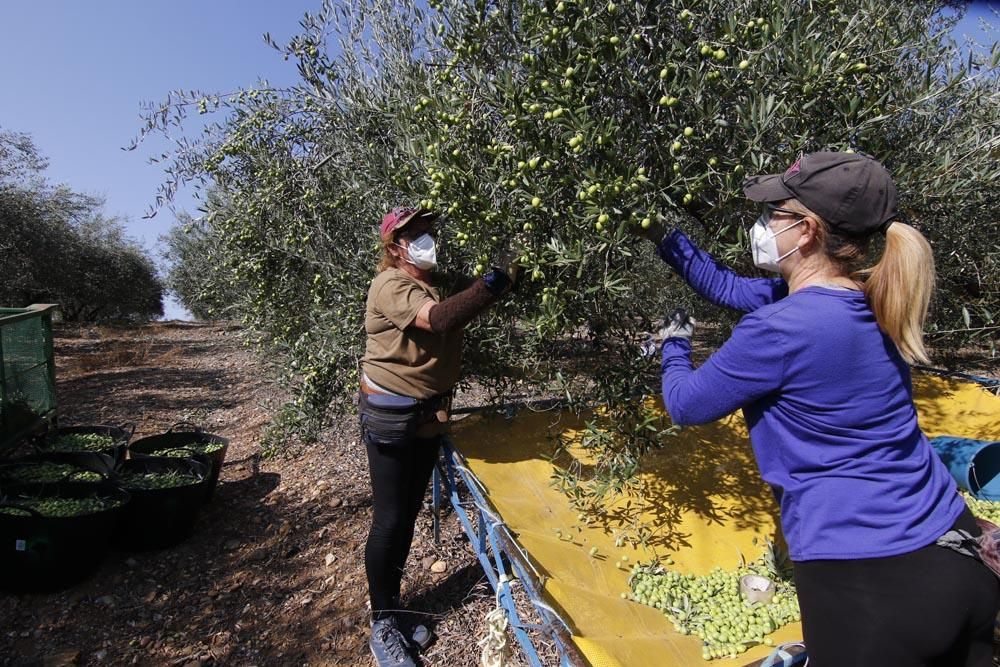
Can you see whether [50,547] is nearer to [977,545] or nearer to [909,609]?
[909,609]

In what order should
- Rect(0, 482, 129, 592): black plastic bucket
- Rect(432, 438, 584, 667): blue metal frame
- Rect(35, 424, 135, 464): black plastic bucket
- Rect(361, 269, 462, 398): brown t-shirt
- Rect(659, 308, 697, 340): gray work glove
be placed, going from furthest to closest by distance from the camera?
Rect(35, 424, 135, 464): black plastic bucket → Rect(0, 482, 129, 592): black plastic bucket → Rect(361, 269, 462, 398): brown t-shirt → Rect(432, 438, 584, 667): blue metal frame → Rect(659, 308, 697, 340): gray work glove

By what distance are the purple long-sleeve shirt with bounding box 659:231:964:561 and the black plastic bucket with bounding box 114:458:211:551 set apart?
4099 millimetres

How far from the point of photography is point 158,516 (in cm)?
443

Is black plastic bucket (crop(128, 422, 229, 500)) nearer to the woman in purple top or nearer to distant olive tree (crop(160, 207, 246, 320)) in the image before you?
distant olive tree (crop(160, 207, 246, 320))

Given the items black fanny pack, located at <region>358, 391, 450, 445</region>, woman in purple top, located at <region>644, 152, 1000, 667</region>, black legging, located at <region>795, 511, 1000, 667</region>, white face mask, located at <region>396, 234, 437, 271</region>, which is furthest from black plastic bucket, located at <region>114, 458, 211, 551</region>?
black legging, located at <region>795, 511, 1000, 667</region>

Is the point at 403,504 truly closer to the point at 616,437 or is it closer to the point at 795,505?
the point at 616,437

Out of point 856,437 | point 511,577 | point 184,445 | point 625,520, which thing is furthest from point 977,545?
point 184,445

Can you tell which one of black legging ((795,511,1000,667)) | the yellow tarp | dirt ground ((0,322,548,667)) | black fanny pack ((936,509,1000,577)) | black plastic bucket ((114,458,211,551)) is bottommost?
dirt ground ((0,322,548,667))

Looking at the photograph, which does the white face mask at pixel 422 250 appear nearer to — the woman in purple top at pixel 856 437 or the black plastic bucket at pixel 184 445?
the woman in purple top at pixel 856 437

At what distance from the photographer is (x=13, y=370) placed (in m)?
5.83

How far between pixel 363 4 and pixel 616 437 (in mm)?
3570

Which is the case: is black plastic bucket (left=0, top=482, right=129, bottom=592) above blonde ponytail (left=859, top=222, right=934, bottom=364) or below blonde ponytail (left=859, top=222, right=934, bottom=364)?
below

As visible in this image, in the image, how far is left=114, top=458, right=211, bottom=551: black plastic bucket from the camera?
4383 mm

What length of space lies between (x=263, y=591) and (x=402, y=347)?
2296 mm
